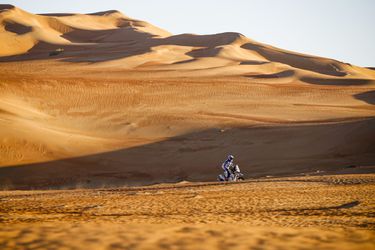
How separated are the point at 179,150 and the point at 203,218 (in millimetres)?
15531

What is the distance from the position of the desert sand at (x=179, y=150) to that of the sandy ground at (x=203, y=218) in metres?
0.04

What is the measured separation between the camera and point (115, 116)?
3247cm

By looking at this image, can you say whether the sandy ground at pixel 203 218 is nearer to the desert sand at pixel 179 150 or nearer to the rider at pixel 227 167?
the desert sand at pixel 179 150

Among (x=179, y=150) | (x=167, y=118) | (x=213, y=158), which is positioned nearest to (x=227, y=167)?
(x=213, y=158)

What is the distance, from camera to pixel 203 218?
30.7ft

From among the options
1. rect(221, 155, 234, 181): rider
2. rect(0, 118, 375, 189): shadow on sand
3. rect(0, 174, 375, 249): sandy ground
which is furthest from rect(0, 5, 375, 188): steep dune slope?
rect(0, 174, 375, 249): sandy ground

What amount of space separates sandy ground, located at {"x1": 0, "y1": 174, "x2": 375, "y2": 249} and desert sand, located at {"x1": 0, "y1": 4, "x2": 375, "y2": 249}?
0.04 metres

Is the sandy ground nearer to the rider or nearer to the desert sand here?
the desert sand

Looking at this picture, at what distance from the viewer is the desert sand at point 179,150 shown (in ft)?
26.6

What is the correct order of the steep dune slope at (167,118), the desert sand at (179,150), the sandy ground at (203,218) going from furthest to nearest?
the steep dune slope at (167,118) < the desert sand at (179,150) < the sandy ground at (203,218)

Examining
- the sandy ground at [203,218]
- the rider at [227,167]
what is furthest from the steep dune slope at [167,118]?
the sandy ground at [203,218]

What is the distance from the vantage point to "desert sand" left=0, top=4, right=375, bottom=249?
8117mm

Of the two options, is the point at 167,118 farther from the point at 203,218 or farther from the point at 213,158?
the point at 203,218

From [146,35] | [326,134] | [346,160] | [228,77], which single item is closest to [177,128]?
[326,134]
